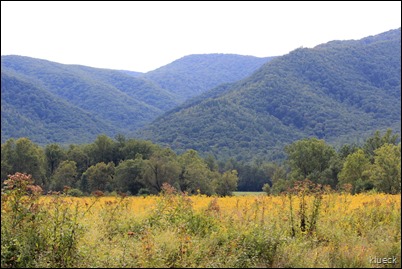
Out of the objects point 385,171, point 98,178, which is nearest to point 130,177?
point 98,178

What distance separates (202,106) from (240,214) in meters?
152

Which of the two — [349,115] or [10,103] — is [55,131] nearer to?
[10,103]

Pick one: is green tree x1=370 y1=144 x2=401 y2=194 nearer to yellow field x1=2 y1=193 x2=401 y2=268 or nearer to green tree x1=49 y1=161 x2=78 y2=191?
yellow field x1=2 y1=193 x2=401 y2=268

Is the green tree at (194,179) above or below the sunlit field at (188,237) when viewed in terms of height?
below

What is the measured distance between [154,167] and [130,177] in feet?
8.22

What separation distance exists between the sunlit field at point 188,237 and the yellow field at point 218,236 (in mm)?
15

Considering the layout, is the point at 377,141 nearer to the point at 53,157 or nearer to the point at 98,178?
the point at 98,178

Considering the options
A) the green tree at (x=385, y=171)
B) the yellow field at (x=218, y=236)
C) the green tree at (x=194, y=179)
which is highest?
the yellow field at (x=218, y=236)

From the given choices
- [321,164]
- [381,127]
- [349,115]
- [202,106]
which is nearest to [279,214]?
[321,164]

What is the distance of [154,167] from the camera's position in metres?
43.4

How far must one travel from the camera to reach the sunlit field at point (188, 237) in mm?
6711

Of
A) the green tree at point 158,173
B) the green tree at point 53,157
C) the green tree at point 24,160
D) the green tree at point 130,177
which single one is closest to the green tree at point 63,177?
the green tree at point 24,160

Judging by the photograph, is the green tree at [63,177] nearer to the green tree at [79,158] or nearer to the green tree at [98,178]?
the green tree at [98,178]

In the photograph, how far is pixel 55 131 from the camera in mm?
145875
